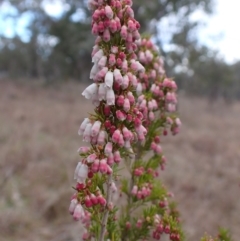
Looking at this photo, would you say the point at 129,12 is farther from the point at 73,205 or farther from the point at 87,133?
the point at 73,205

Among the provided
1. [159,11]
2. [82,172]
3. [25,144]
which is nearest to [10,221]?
[25,144]

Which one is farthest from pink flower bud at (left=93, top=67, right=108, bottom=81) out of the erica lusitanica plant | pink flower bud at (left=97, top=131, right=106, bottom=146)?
pink flower bud at (left=97, top=131, right=106, bottom=146)

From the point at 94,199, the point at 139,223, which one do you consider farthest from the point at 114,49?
the point at 139,223

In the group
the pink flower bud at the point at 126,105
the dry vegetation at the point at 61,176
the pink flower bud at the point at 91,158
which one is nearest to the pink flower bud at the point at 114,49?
the pink flower bud at the point at 126,105

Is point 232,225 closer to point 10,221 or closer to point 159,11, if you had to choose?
point 10,221

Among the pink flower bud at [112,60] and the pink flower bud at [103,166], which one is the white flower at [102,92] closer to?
the pink flower bud at [112,60]

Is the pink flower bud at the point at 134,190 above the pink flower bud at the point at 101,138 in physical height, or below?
above
